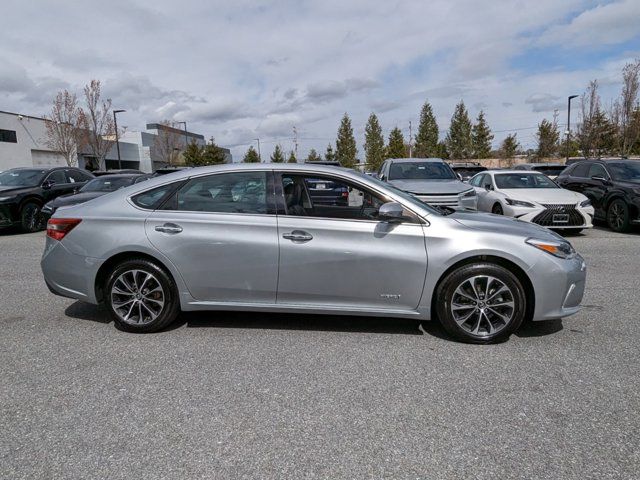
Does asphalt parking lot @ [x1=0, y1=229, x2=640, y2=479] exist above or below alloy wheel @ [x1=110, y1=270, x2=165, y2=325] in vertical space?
below

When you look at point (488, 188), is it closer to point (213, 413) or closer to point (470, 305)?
point (470, 305)

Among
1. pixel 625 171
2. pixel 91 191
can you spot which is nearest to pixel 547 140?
pixel 625 171

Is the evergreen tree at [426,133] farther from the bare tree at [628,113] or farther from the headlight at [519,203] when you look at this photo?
the headlight at [519,203]

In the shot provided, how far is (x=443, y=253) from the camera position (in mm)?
3906

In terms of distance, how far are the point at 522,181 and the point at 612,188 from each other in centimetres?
196

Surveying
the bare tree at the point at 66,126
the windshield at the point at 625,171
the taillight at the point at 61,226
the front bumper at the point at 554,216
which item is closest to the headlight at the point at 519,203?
the front bumper at the point at 554,216

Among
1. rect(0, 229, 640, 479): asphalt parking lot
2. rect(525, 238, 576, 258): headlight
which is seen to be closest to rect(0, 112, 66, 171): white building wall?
rect(0, 229, 640, 479): asphalt parking lot

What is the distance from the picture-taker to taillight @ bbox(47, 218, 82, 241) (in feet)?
14.4

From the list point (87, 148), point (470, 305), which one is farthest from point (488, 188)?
point (87, 148)

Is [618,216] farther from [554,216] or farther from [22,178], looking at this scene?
[22,178]

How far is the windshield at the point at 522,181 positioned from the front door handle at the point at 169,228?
29.2 ft

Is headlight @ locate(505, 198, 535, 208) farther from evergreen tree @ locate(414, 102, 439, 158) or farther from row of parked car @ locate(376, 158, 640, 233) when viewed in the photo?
evergreen tree @ locate(414, 102, 439, 158)

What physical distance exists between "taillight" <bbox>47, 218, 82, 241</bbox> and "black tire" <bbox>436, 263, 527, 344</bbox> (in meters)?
3.47

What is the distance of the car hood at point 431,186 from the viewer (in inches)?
381
